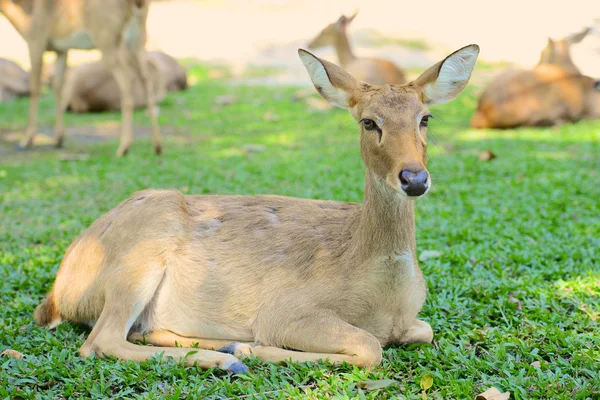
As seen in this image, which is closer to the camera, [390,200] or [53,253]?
[390,200]

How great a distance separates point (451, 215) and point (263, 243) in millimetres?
2949

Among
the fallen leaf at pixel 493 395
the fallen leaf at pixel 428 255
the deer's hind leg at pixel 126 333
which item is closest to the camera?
the fallen leaf at pixel 493 395

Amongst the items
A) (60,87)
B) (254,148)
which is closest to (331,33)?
(254,148)

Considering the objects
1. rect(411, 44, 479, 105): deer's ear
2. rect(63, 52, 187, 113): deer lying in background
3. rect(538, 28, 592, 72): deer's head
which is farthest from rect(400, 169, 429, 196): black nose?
rect(538, 28, 592, 72): deer's head

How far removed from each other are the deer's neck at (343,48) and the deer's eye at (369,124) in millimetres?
10694

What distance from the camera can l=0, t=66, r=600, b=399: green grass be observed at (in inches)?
145

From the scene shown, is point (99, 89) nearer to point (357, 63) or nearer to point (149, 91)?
point (149, 91)

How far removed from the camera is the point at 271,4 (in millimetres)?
27406

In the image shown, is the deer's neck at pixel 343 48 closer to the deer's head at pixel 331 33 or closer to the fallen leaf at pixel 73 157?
the deer's head at pixel 331 33

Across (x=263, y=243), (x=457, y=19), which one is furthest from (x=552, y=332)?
(x=457, y=19)

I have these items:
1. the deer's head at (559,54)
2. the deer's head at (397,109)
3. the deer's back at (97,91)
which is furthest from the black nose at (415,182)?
the deer's head at (559,54)

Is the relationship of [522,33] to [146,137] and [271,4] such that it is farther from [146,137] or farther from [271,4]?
[146,137]

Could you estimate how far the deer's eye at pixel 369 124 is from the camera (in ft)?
12.9

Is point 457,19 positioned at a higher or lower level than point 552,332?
higher
